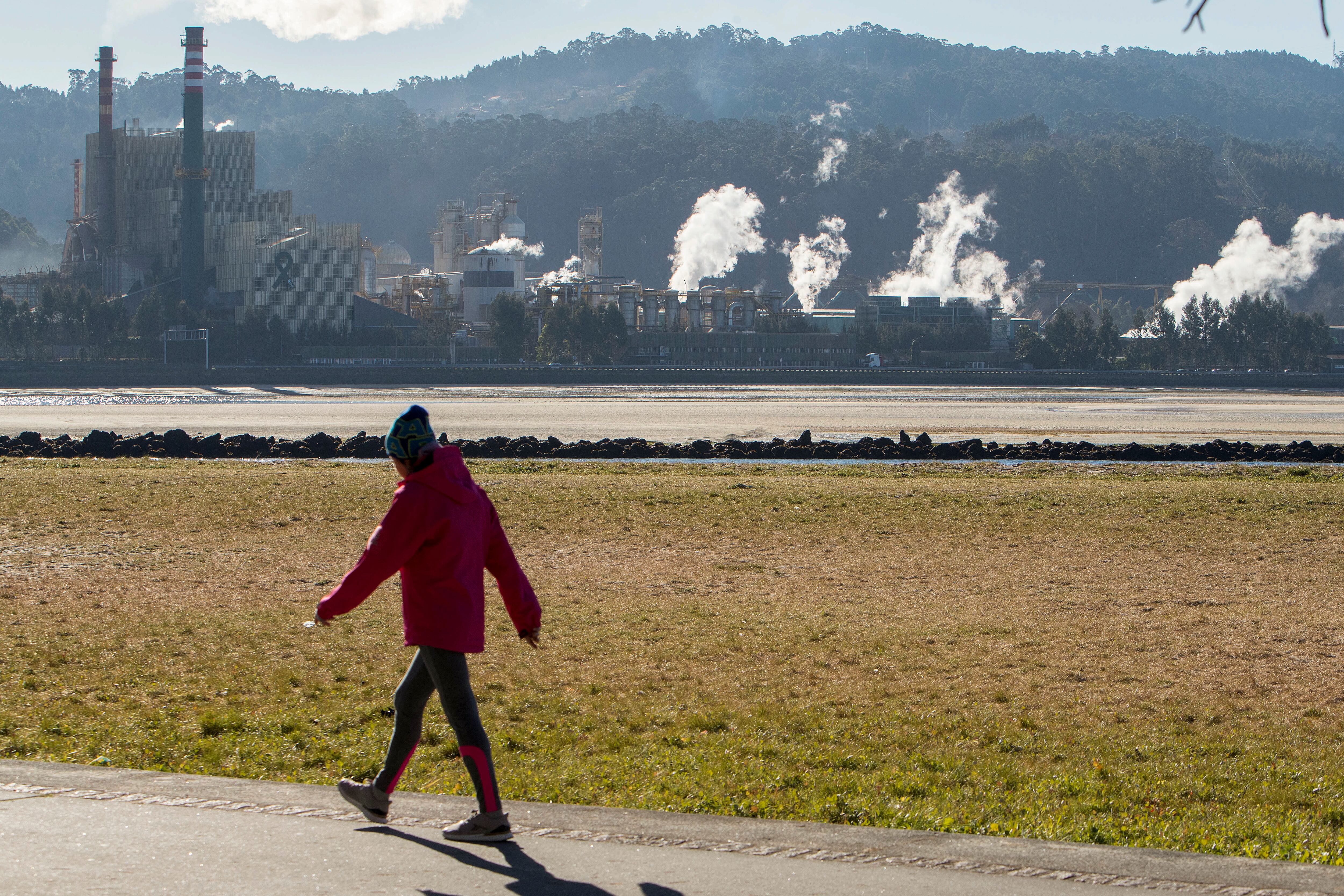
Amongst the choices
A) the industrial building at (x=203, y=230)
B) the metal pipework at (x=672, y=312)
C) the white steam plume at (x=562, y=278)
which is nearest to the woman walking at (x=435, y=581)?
the industrial building at (x=203, y=230)

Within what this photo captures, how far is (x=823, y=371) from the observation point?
126 m

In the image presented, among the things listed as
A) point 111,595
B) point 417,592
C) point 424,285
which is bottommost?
point 111,595

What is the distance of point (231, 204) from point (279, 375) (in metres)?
51.3

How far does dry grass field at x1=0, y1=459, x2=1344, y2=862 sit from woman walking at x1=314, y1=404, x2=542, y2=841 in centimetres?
→ 112

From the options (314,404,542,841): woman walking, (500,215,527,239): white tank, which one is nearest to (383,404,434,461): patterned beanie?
(314,404,542,841): woman walking

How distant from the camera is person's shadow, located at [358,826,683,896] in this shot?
241 inches

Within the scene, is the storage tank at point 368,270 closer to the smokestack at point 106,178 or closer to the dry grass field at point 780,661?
the smokestack at point 106,178

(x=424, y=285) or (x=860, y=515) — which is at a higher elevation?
(x=424, y=285)

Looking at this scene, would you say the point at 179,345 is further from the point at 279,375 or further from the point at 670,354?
the point at 670,354

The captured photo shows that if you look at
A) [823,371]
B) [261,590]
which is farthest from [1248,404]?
[261,590]

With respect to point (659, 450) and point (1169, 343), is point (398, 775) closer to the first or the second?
point (659, 450)

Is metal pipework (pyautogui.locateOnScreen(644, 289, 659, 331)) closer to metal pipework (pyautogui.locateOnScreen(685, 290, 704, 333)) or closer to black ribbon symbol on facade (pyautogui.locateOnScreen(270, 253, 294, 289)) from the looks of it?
metal pipework (pyautogui.locateOnScreen(685, 290, 704, 333))

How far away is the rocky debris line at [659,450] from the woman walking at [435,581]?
3244 centimetres

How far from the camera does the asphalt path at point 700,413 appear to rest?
54.2 metres
